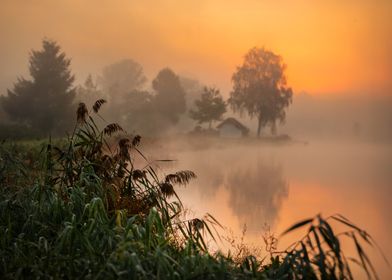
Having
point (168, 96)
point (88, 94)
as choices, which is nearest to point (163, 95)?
point (168, 96)

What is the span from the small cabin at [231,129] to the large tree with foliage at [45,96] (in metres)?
25.7

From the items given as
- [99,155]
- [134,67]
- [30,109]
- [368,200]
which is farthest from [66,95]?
[134,67]

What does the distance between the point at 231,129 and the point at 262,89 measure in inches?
270

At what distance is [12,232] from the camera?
6.67 meters

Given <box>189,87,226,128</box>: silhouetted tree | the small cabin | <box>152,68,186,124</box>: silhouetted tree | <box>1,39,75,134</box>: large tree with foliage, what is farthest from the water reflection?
the small cabin

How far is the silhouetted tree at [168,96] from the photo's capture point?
54469 mm

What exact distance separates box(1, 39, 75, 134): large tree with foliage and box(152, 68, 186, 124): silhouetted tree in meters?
18.5

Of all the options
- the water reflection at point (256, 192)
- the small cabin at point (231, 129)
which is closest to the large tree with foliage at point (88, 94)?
the small cabin at point (231, 129)

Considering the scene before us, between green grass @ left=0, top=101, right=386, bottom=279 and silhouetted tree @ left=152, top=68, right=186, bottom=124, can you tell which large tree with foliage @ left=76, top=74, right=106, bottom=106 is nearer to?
silhouetted tree @ left=152, top=68, right=186, bottom=124

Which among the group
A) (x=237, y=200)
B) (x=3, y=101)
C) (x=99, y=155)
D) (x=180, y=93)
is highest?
(x=180, y=93)

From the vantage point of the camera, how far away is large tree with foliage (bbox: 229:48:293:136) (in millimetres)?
58375

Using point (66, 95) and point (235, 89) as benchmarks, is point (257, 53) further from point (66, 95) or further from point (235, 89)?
point (66, 95)

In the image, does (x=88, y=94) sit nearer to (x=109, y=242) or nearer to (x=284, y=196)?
(x=284, y=196)

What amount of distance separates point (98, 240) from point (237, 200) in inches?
470
